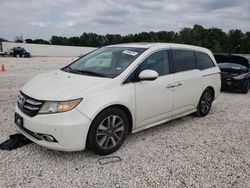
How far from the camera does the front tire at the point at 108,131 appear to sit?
3400mm

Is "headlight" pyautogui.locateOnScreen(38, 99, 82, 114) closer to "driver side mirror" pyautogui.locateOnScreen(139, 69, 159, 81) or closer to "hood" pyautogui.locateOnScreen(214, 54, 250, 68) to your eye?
"driver side mirror" pyautogui.locateOnScreen(139, 69, 159, 81)

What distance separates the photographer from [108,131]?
359 cm

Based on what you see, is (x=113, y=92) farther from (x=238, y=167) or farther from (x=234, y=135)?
(x=234, y=135)

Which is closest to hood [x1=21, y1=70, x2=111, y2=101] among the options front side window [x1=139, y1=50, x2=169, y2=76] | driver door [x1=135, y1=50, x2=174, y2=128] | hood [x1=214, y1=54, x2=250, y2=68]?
driver door [x1=135, y1=50, x2=174, y2=128]

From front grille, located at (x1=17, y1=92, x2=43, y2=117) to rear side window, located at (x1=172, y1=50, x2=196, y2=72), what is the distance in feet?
Result: 8.41

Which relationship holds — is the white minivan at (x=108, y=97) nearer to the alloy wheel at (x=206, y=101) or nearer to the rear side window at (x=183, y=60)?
the rear side window at (x=183, y=60)

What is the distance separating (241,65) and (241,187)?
7631mm

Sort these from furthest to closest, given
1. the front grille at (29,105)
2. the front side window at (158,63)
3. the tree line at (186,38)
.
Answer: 1. the tree line at (186,38)
2. the front side window at (158,63)
3. the front grille at (29,105)

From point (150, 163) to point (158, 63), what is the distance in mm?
1802

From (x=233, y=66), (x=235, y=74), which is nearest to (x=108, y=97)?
(x=235, y=74)

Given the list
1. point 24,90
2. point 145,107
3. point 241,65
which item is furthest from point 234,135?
point 241,65

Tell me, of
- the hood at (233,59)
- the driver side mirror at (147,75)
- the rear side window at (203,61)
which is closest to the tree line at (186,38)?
the hood at (233,59)

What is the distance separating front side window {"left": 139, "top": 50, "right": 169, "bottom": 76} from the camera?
4.14 meters

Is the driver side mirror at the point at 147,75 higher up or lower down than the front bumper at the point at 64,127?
higher up
